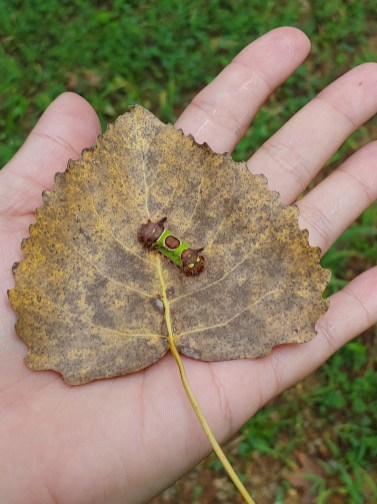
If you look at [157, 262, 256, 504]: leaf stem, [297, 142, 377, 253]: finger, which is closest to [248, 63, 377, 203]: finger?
[297, 142, 377, 253]: finger

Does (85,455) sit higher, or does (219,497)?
(85,455)

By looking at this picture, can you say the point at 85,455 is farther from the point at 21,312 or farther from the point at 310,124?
the point at 310,124

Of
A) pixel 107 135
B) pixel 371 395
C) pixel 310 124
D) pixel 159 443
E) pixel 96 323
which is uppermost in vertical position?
pixel 310 124

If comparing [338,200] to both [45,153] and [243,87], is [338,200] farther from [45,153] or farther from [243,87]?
[45,153]

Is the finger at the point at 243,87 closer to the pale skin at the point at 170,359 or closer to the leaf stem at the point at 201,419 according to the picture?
the pale skin at the point at 170,359

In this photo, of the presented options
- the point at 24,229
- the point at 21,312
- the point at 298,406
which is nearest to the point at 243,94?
the point at 24,229
